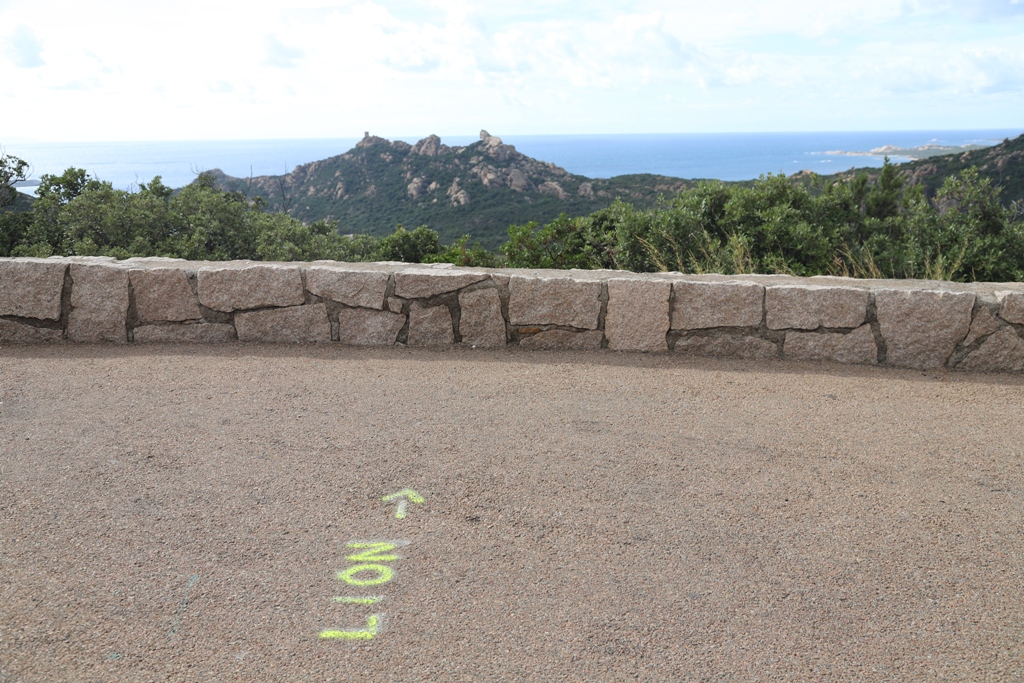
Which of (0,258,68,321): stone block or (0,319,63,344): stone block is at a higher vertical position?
(0,258,68,321): stone block

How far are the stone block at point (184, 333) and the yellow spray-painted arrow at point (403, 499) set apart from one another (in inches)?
105

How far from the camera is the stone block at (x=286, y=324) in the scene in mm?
5441

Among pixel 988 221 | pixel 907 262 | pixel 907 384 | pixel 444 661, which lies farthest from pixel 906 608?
pixel 988 221

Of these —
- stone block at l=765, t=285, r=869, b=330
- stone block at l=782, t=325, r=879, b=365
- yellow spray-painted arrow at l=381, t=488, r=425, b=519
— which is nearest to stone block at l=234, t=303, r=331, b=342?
yellow spray-painted arrow at l=381, t=488, r=425, b=519

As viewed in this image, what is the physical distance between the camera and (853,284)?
17.2 ft

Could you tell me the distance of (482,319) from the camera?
539 cm

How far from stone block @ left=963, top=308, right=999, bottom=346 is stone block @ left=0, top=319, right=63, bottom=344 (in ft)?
20.0

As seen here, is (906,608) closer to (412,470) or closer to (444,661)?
(444,661)

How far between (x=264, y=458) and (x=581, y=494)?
4.93ft

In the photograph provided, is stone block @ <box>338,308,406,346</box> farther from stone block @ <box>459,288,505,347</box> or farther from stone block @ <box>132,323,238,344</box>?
stone block @ <box>132,323,238,344</box>

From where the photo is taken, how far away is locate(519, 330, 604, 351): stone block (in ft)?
17.5

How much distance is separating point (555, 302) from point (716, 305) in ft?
3.48

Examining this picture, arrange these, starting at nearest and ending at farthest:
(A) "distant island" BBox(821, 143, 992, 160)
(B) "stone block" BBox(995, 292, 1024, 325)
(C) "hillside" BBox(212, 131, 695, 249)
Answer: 1. (B) "stone block" BBox(995, 292, 1024, 325)
2. (C) "hillside" BBox(212, 131, 695, 249)
3. (A) "distant island" BBox(821, 143, 992, 160)

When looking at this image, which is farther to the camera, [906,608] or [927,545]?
[927,545]
